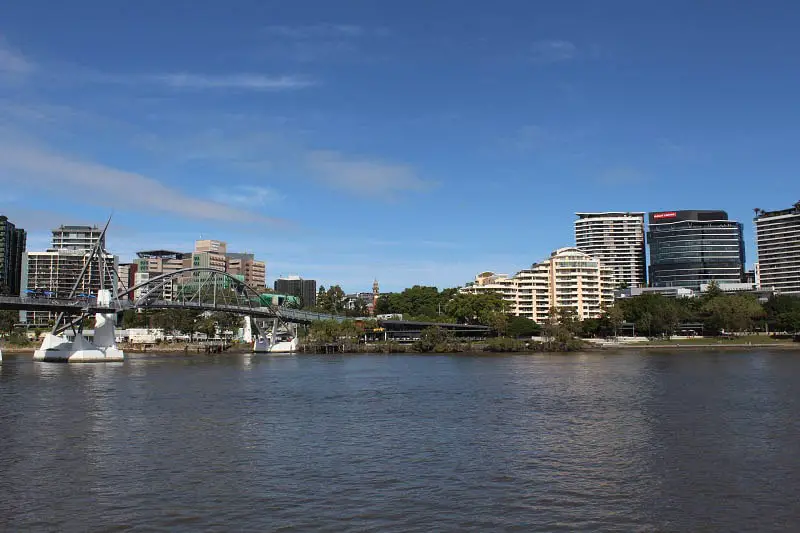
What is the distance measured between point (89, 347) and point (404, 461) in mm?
98884

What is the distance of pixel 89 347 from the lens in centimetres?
11412

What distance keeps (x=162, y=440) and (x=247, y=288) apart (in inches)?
5034

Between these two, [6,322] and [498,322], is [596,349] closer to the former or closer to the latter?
[498,322]

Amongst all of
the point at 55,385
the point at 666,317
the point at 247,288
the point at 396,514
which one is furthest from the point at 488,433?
the point at 666,317

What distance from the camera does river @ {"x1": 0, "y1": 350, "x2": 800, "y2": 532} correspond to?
21.7m

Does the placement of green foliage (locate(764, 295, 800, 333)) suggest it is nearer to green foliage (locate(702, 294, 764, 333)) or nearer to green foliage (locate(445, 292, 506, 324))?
green foliage (locate(702, 294, 764, 333))

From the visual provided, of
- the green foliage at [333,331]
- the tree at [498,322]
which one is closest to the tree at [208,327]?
the green foliage at [333,331]

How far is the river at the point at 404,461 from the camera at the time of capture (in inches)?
856

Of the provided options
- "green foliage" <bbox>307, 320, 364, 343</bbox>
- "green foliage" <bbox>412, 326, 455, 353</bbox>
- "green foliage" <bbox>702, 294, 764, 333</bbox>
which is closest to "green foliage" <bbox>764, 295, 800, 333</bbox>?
"green foliage" <bbox>702, 294, 764, 333</bbox>

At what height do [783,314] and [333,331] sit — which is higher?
[783,314]

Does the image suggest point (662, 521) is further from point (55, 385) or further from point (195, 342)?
point (195, 342)

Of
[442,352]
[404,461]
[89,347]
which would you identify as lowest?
[442,352]

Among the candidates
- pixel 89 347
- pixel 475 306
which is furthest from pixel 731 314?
pixel 89 347

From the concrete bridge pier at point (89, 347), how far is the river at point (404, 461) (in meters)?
56.1
